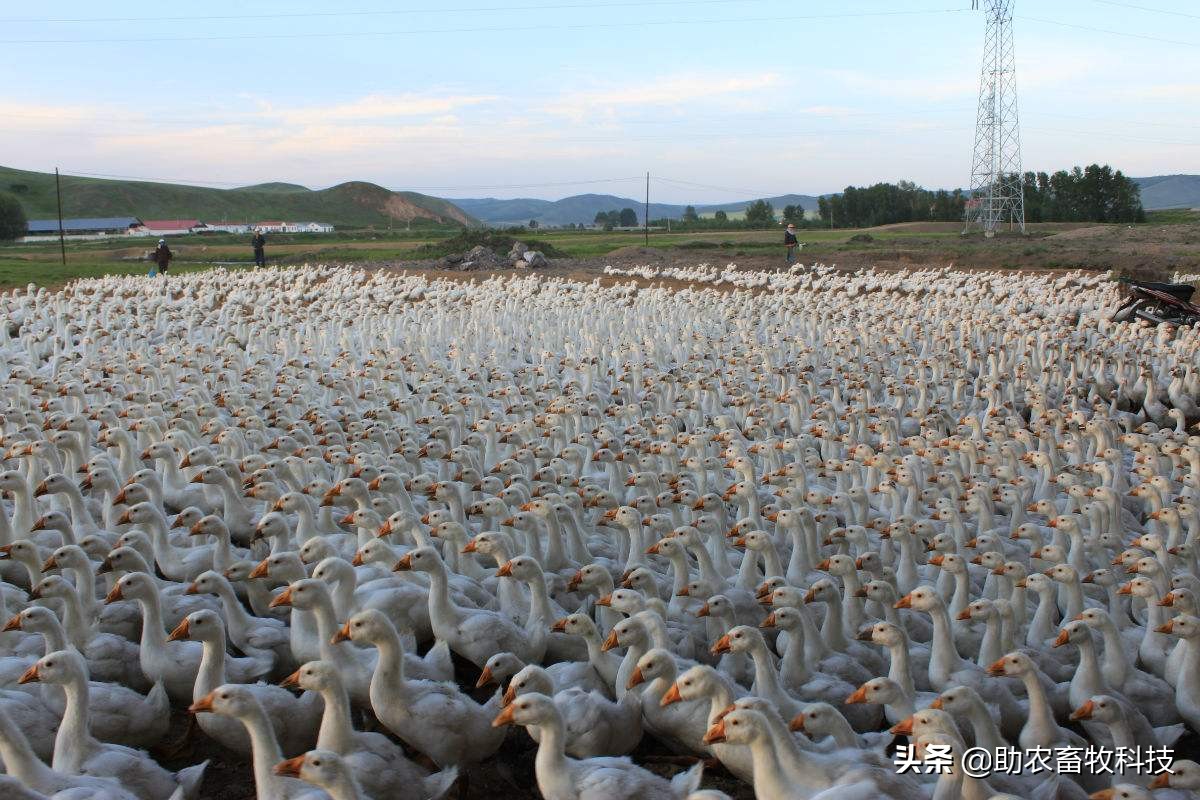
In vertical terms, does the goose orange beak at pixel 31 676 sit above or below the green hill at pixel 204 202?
below

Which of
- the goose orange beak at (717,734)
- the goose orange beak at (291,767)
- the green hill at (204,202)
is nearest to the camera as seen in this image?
the goose orange beak at (291,767)

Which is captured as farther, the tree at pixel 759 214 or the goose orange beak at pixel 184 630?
the tree at pixel 759 214

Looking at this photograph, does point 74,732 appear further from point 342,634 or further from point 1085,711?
point 1085,711

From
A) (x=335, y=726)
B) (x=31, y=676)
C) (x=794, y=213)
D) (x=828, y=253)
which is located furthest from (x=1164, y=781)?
(x=794, y=213)

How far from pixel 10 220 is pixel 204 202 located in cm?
5051

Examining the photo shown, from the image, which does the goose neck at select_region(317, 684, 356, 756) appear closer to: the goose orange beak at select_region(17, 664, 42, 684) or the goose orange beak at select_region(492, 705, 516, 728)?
the goose orange beak at select_region(492, 705, 516, 728)

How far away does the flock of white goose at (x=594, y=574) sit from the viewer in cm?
573

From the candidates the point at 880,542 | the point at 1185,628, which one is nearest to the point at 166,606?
the point at 880,542

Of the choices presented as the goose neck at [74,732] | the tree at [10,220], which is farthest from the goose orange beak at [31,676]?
the tree at [10,220]

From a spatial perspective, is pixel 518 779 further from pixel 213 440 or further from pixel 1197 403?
pixel 1197 403

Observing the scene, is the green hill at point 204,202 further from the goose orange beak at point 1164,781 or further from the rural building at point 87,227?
the goose orange beak at point 1164,781

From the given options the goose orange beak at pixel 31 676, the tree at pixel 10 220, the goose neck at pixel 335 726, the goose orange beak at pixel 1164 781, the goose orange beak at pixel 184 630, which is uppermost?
the tree at pixel 10 220

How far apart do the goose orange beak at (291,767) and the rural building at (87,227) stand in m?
101

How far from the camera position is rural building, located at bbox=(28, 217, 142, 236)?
322ft
